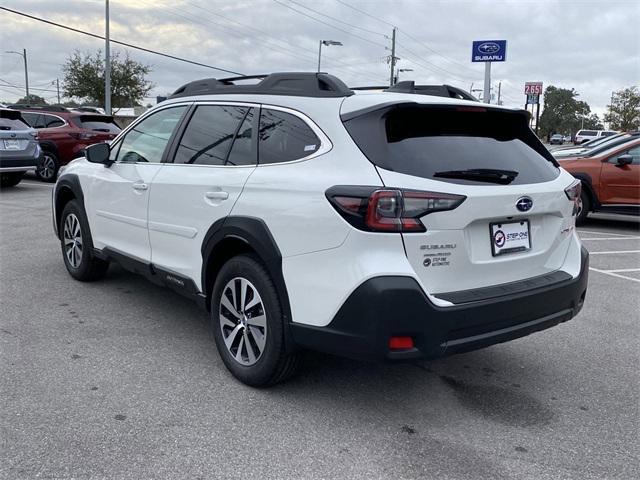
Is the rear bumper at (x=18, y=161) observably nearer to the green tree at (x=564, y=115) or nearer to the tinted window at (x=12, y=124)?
the tinted window at (x=12, y=124)

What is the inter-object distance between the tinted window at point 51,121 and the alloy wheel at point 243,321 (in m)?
12.5

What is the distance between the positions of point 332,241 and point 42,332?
2630 millimetres

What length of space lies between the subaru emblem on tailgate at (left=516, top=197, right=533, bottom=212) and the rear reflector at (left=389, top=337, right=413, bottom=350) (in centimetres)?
94

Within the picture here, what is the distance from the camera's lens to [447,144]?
3150 mm

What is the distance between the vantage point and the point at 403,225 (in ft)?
9.13

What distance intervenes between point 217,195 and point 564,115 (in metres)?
131

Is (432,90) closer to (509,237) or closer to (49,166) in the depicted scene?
(509,237)

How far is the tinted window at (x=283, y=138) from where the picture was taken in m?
3.25

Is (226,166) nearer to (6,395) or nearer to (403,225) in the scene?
(403,225)

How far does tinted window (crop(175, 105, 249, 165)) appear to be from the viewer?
3803mm

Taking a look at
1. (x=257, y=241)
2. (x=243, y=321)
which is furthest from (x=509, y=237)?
(x=243, y=321)

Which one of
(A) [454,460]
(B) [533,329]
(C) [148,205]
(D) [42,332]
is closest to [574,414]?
(B) [533,329]

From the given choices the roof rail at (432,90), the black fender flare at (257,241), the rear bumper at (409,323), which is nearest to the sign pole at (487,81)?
the roof rail at (432,90)

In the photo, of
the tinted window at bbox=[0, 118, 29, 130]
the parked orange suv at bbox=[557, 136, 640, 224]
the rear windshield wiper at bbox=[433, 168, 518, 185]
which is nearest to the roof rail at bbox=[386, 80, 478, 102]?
the rear windshield wiper at bbox=[433, 168, 518, 185]
